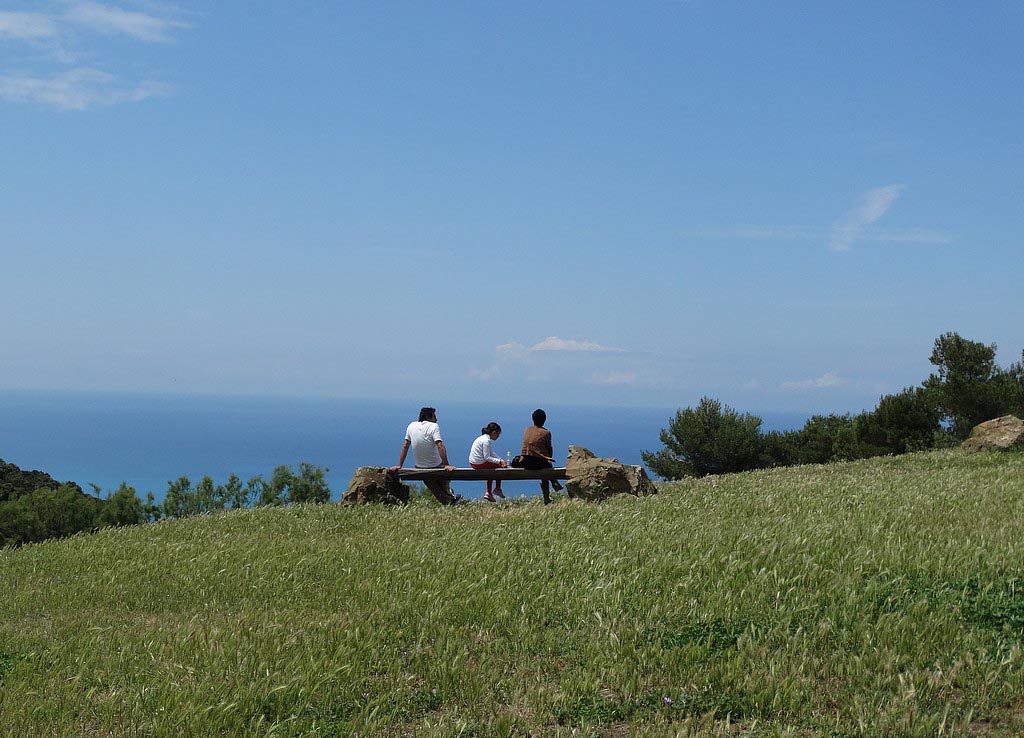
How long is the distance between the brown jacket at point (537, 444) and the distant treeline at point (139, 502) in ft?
81.7

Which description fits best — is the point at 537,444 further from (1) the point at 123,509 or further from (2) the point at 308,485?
(1) the point at 123,509

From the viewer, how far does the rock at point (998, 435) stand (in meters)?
26.2

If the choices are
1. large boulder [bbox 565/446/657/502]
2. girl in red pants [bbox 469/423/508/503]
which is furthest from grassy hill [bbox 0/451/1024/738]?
girl in red pants [bbox 469/423/508/503]

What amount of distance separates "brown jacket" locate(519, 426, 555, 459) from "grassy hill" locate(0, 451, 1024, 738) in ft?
20.8

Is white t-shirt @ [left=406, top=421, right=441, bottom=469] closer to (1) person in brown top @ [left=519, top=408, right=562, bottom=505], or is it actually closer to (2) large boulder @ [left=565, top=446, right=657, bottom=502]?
(1) person in brown top @ [left=519, top=408, right=562, bottom=505]

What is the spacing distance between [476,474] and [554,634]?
11322 millimetres

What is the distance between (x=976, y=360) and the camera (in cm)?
3956

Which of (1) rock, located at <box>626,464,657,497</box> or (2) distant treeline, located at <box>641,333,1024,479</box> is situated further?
(2) distant treeline, located at <box>641,333,1024,479</box>

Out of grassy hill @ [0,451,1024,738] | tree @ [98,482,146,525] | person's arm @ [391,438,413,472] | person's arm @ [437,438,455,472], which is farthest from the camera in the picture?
tree @ [98,482,146,525]

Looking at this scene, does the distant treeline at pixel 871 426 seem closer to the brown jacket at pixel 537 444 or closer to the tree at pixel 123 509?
the brown jacket at pixel 537 444

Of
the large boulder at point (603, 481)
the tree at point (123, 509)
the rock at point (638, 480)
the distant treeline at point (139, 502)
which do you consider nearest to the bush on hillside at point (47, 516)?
the distant treeline at point (139, 502)

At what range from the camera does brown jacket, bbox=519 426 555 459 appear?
18.9 meters

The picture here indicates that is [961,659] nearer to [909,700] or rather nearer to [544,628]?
[909,700]


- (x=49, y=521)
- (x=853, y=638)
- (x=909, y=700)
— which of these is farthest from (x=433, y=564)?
(x=49, y=521)
